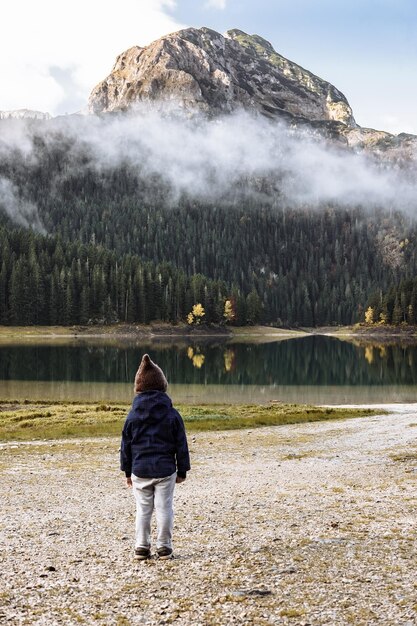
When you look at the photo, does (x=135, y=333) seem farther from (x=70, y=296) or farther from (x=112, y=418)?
(x=112, y=418)

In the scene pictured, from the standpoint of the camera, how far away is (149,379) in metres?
11.3

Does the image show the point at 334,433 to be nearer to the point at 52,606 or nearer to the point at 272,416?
the point at 272,416

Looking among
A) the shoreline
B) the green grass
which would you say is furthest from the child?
the shoreline

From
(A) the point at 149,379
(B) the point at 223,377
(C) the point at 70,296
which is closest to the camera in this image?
(A) the point at 149,379

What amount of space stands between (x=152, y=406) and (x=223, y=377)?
228 ft

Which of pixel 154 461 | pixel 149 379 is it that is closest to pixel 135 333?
pixel 149 379

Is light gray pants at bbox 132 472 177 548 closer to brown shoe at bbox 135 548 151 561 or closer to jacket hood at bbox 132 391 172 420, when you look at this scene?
brown shoe at bbox 135 548 151 561

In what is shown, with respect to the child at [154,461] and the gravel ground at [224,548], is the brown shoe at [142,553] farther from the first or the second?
the gravel ground at [224,548]

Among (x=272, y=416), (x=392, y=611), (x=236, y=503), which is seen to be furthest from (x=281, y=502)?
(x=272, y=416)

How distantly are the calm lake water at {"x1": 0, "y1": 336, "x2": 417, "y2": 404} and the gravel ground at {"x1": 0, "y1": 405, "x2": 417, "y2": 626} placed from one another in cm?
3893

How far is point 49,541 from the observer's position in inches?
503

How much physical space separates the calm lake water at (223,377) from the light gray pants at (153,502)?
48.9 metres

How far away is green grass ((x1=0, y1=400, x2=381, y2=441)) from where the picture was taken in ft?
119

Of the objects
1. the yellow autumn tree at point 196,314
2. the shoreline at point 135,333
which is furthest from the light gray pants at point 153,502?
the yellow autumn tree at point 196,314
